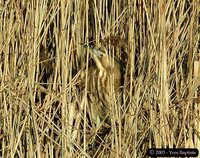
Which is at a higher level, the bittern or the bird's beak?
the bird's beak

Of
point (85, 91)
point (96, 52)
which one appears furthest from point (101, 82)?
point (85, 91)

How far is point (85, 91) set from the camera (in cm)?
239

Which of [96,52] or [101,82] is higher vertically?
[96,52]

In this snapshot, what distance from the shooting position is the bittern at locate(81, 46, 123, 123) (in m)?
2.64

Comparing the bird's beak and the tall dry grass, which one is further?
the bird's beak

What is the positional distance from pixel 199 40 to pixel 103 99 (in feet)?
1.62

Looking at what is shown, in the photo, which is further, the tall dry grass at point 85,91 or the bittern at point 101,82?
the bittern at point 101,82

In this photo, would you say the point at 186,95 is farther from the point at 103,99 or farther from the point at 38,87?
the point at 38,87

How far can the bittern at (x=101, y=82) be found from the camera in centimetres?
264

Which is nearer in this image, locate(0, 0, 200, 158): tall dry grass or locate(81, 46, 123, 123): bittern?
locate(0, 0, 200, 158): tall dry grass

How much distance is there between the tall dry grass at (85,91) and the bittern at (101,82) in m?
0.06

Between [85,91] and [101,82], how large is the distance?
1.36 ft

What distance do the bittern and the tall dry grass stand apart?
2.2 inches

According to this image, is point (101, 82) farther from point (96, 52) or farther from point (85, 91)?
point (85, 91)
